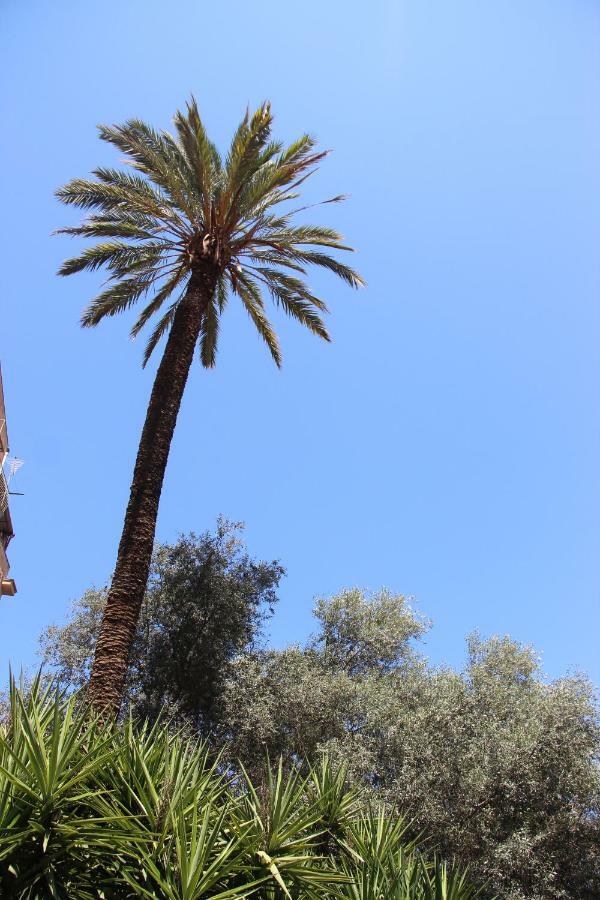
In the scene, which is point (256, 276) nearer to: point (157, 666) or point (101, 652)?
point (101, 652)

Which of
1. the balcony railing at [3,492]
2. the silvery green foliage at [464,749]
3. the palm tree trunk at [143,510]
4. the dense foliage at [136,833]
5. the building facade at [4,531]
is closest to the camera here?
the dense foliage at [136,833]

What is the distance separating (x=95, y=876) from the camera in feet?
17.9

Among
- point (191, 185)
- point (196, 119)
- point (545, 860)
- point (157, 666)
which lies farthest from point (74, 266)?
point (545, 860)

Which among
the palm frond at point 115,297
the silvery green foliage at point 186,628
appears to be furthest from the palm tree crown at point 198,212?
the silvery green foliage at point 186,628

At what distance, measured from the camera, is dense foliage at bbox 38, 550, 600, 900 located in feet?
42.4

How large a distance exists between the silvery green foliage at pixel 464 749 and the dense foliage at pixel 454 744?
3cm

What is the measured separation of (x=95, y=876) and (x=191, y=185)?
487 inches

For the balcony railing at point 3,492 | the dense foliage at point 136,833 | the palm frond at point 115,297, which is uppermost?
the palm frond at point 115,297

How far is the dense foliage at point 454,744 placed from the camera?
1292 centimetres

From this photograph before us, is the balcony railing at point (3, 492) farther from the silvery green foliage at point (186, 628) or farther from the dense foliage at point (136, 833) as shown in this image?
the dense foliage at point (136, 833)

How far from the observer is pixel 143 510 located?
11.1m

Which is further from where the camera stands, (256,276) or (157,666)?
(157,666)

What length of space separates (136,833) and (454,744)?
10.1 m

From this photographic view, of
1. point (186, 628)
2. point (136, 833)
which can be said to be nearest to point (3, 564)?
point (186, 628)
